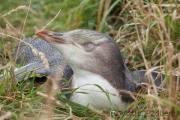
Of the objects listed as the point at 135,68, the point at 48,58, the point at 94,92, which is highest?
the point at 48,58

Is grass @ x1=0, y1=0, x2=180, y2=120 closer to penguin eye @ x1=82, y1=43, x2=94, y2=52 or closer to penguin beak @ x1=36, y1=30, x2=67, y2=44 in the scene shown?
penguin beak @ x1=36, y1=30, x2=67, y2=44

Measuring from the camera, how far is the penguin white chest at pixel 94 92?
3.92 meters

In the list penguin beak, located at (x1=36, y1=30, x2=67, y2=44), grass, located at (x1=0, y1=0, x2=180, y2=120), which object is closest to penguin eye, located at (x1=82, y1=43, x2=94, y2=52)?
penguin beak, located at (x1=36, y1=30, x2=67, y2=44)

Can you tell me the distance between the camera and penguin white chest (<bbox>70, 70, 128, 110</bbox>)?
392 centimetres

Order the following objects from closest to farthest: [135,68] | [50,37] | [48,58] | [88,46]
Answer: [50,37] < [88,46] < [135,68] < [48,58]

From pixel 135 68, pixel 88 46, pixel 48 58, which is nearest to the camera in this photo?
pixel 88 46

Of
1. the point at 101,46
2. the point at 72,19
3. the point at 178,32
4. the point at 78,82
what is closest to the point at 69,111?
the point at 78,82

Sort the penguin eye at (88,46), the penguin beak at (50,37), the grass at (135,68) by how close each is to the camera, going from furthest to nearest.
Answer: the penguin eye at (88,46) → the penguin beak at (50,37) → the grass at (135,68)

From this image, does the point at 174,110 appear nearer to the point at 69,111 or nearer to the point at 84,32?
the point at 69,111

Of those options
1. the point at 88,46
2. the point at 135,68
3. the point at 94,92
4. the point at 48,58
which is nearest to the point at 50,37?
the point at 88,46

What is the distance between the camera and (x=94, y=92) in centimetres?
392

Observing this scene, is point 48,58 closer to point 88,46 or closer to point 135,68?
point 88,46

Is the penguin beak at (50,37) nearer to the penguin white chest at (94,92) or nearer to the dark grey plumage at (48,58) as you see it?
the dark grey plumage at (48,58)

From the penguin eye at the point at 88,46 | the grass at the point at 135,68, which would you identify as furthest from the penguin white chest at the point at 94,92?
the penguin eye at the point at 88,46
